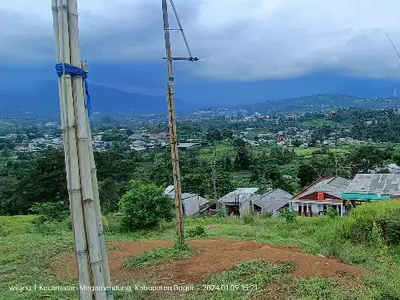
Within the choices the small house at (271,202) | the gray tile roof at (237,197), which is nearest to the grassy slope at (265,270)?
the small house at (271,202)

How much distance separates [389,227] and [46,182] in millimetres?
19487

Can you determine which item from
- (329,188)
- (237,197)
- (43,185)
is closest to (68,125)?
(329,188)

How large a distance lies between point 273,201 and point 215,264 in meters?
19.7

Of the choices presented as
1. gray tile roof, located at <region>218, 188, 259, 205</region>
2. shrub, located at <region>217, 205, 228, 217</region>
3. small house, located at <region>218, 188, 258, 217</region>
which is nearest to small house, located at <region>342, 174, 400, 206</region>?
shrub, located at <region>217, 205, 228, 217</region>

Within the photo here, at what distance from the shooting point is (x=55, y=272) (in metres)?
5.78

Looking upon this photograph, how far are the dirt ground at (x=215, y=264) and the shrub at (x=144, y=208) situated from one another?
454cm

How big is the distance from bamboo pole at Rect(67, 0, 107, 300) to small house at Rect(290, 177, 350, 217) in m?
19.8

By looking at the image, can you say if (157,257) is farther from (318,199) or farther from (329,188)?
(329,188)

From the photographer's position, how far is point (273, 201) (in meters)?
24.4

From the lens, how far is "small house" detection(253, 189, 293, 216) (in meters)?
23.6

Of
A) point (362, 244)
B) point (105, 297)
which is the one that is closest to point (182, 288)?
point (105, 297)

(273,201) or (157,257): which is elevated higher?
(157,257)

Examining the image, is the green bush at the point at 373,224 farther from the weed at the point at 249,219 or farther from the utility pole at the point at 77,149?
the utility pole at the point at 77,149

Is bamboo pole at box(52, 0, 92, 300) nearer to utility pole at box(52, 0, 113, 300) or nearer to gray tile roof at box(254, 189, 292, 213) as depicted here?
utility pole at box(52, 0, 113, 300)
